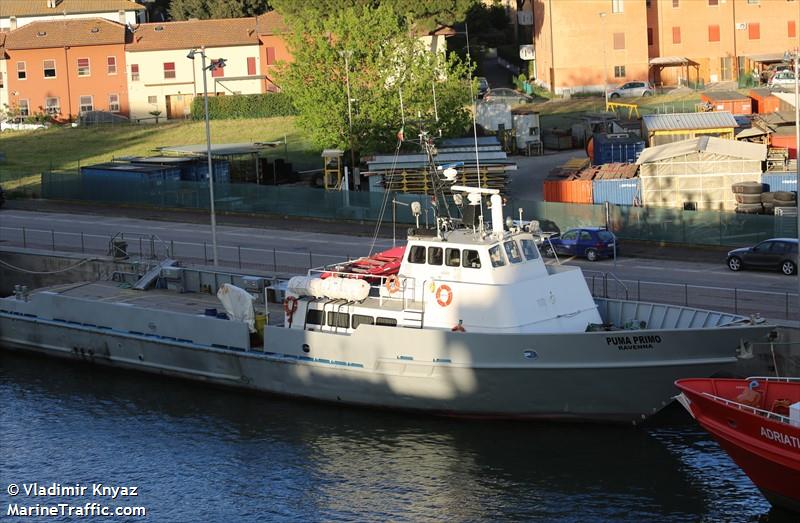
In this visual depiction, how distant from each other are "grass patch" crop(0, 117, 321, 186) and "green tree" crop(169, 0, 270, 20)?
25.0 metres

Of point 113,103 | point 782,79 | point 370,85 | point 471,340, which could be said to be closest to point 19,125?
point 113,103

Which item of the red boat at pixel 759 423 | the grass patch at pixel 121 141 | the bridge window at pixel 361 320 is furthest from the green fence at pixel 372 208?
the red boat at pixel 759 423

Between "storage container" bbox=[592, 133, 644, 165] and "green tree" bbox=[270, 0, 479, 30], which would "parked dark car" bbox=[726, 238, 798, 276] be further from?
"green tree" bbox=[270, 0, 479, 30]

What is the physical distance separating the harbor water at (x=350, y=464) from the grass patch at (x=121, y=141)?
4119 cm

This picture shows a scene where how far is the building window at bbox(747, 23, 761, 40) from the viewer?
96188 millimetres

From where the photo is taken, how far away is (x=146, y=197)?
210 feet

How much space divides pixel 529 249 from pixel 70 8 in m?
82.0

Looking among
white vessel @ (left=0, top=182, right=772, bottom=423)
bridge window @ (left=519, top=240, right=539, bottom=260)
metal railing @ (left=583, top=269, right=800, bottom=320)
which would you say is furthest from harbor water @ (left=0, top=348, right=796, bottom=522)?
metal railing @ (left=583, top=269, right=800, bottom=320)

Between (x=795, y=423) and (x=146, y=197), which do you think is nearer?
(x=795, y=423)

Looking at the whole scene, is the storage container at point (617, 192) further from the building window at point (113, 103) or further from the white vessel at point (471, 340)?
the building window at point (113, 103)

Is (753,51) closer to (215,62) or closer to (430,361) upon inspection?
(215,62)

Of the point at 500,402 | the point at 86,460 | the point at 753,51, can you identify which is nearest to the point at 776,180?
the point at 500,402

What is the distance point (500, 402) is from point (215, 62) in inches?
736

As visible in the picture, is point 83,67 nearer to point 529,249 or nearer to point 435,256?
point 435,256
